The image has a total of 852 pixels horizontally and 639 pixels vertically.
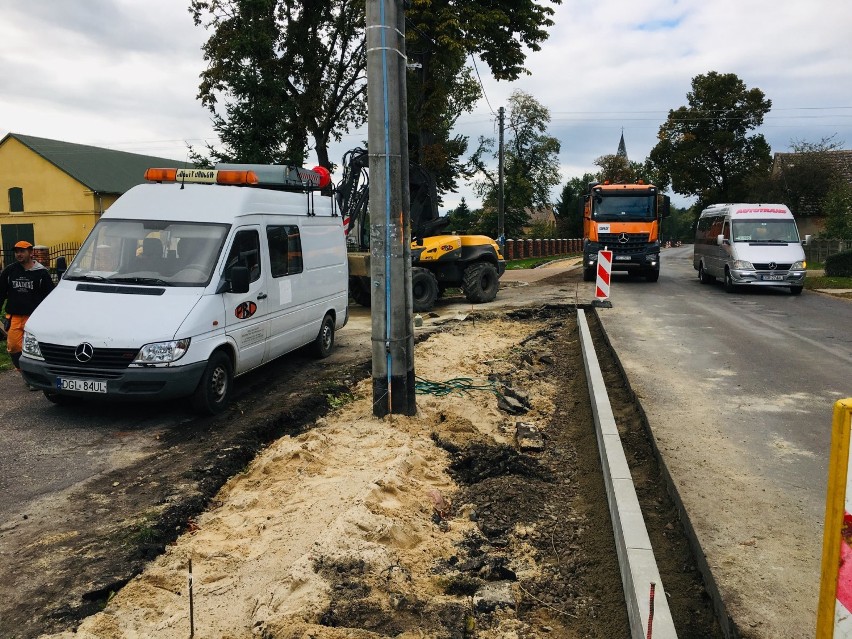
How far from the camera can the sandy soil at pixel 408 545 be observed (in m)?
3.38

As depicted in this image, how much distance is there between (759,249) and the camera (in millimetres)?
19891

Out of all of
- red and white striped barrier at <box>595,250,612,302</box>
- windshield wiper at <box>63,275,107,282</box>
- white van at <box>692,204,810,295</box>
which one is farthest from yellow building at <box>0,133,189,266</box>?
windshield wiper at <box>63,275,107,282</box>

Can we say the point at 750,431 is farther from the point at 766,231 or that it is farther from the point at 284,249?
the point at 766,231

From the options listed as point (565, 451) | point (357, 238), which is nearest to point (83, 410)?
point (565, 451)

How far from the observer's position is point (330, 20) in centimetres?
2941

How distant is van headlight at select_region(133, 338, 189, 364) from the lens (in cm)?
656

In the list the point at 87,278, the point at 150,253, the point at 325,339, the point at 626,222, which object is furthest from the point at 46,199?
the point at 150,253

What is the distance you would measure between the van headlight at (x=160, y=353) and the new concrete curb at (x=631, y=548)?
156 inches

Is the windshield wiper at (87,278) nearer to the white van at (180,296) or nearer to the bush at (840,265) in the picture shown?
the white van at (180,296)

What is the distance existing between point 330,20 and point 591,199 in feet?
47.6

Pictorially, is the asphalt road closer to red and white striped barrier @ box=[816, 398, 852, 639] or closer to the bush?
red and white striped barrier @ box=[816, 398, 852, 639]

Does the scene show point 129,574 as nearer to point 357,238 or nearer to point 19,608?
point 19,608

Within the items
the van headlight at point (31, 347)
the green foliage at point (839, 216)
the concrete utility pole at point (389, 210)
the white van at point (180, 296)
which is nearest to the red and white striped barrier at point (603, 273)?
the white van at point (180, 296)

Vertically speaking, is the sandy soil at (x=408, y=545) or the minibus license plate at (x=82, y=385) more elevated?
the minibus license plate at (x=82, y=385)
